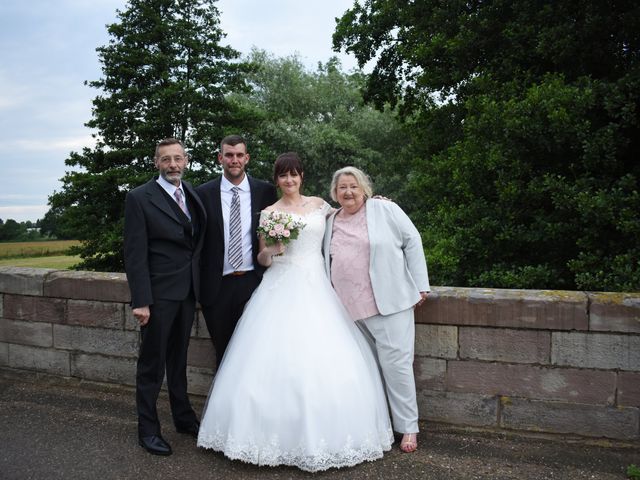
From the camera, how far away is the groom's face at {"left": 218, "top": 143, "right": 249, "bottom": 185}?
395 centimetres

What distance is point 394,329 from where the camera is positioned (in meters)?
3.74

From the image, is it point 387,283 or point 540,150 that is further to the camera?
point 540,150

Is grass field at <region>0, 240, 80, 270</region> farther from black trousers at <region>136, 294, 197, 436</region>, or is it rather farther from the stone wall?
the stone wall

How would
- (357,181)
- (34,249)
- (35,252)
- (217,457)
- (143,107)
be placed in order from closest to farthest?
(217,457) < (357,181) < (143,107) < (35,252) < (34,249)

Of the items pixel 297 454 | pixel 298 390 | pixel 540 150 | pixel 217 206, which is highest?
pixel 540 150

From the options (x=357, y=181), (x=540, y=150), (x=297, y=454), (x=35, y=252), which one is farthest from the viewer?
(x=35, y=252)

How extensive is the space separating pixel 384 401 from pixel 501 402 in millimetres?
881

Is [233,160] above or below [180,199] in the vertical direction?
above

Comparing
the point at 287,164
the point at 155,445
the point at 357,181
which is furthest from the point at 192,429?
the point at 357,181

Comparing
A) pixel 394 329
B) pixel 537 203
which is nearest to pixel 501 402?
pixel 394 329

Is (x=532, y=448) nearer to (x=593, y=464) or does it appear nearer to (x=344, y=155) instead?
(x=593, y=464)

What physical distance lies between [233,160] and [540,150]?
4.27 m

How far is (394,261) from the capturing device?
147 inches

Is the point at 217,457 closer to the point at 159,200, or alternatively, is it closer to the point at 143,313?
the point at 143,313
